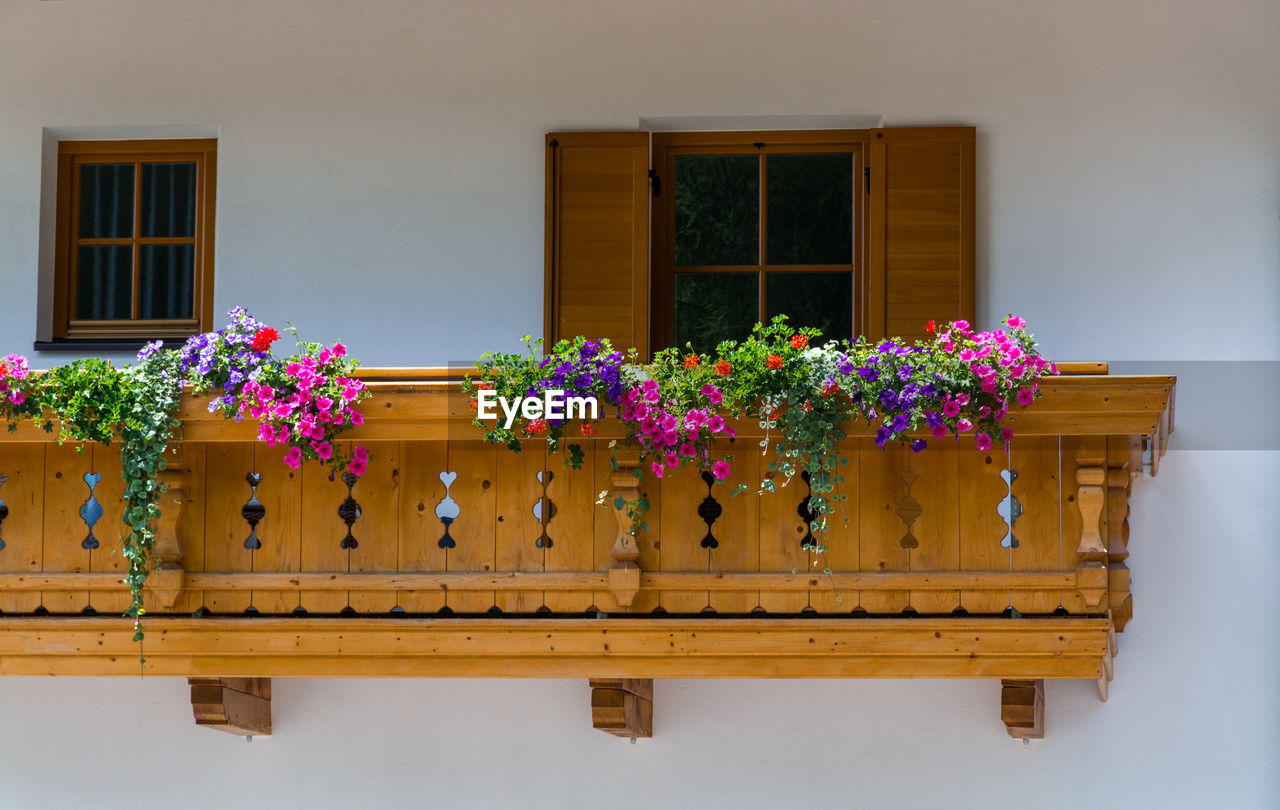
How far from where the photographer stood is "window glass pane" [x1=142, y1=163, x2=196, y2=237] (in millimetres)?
7363

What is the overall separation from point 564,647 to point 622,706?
1.91 ft

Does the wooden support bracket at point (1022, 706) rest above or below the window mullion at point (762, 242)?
below

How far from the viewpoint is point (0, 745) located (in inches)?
275

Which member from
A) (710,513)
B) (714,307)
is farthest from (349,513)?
(714,307)

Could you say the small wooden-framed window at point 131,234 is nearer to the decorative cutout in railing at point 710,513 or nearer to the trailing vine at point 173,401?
the trailing vine at point 173,401

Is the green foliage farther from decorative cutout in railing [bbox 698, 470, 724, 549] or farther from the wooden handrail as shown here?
decorative cutout in railing [bbox 698, 470, 724, 549]

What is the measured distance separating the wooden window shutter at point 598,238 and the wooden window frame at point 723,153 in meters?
0.18

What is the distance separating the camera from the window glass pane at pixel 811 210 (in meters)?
7.02

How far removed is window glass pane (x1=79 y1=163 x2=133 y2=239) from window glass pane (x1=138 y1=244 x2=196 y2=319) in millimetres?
179

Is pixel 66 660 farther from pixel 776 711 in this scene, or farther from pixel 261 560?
pixel 776 711

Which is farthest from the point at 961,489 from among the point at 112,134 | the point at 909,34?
the point at 112,134

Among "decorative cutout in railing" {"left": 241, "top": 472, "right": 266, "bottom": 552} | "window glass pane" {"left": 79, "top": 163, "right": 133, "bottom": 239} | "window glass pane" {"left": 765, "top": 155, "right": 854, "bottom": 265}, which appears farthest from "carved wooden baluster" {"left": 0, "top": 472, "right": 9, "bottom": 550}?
"window glass pane" {"left": 765, "top": 155, "right": 854, "bottom": 265}

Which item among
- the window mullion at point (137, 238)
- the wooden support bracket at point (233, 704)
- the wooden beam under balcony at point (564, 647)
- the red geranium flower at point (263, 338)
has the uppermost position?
the window mullion at point (137, 238)

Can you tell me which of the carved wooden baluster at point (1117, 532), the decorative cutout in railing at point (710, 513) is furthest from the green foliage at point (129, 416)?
the carved wooden baluster at point (1117, 532)
